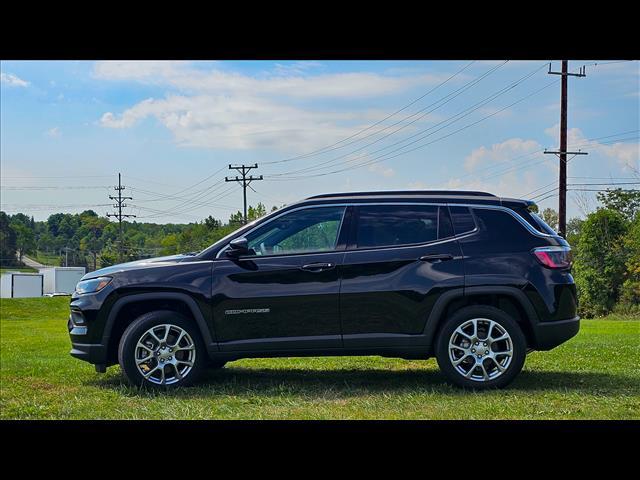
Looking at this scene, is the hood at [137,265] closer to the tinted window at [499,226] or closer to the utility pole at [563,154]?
the tinted window at [499,226]

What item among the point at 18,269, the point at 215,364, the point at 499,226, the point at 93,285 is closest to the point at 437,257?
the point at 499,226

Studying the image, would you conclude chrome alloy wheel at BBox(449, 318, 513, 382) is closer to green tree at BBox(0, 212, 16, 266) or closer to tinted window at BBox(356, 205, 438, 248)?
tinted window at BBox(356, 205, 438, 248)

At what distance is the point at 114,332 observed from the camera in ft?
24.4

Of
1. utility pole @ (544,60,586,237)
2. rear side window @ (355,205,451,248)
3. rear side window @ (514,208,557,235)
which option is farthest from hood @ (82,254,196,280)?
utility pole @ (544,60,586,237)

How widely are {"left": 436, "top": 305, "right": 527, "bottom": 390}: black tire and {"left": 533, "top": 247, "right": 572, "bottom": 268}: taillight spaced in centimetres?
63

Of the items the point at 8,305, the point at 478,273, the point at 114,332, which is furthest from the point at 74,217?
the point at 8,305

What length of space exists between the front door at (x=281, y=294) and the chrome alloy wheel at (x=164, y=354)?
1.13ft

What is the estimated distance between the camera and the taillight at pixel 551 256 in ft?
23.6

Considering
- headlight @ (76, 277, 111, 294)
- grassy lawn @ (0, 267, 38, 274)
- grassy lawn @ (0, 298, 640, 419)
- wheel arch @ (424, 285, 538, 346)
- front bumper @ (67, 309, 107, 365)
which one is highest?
headlight @ (76, 277, 111, 294)

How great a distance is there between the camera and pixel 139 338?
716 centimetres

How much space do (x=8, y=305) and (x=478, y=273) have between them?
35.3 m

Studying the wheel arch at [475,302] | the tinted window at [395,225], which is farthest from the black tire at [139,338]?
the wheel arch at [475,302]

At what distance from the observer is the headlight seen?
7391 millimetres
